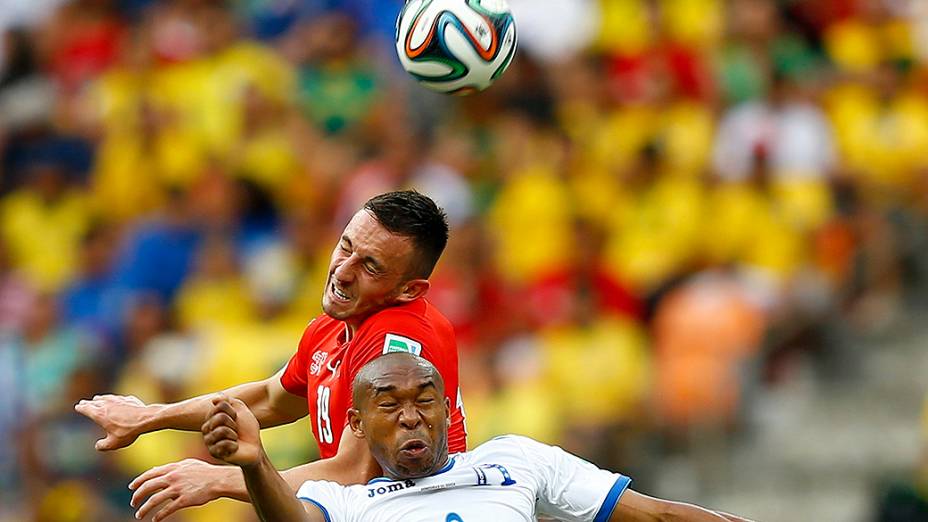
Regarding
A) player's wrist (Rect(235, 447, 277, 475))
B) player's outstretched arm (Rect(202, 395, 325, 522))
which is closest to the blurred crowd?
player's outstretched arm (Rect(202, 395, 325, 522))

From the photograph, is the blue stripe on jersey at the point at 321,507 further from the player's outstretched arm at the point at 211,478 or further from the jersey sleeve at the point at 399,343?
the jersey sleeve at the point at 399,343

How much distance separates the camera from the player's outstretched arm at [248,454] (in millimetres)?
5410

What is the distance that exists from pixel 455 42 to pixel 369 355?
124 centimetres

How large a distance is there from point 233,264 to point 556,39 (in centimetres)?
295

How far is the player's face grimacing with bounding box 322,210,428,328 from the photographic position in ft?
21.6

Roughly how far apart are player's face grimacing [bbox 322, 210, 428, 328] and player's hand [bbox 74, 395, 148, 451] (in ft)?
2.51

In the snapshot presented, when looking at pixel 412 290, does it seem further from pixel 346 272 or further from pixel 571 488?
pixel 571 488

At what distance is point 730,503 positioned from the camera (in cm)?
1080

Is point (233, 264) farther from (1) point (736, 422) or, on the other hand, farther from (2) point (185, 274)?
(1) point (736, 422)

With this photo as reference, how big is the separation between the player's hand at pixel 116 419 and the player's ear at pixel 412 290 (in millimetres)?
997

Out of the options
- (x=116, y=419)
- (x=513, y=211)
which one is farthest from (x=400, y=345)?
(x=513, y=211)

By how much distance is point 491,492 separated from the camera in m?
6.24

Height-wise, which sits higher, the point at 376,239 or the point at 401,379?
the point at 376,239

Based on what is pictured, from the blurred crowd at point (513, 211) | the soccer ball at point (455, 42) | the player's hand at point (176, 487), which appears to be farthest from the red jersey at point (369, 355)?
the blurred crowd at point (513, 211)
